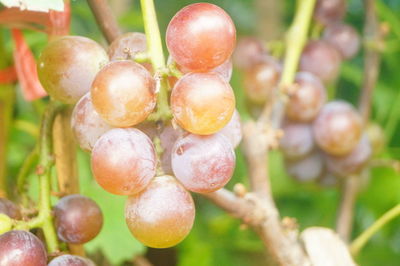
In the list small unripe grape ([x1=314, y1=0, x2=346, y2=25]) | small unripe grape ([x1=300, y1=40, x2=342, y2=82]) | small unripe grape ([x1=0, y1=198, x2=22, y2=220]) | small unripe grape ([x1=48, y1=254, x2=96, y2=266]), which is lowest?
small unripe grape ([x1=300, y1=40, x2=342, y2=82])

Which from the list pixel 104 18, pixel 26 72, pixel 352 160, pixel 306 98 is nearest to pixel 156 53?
pixel 104 18

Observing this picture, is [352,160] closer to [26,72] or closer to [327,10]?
[327,10]

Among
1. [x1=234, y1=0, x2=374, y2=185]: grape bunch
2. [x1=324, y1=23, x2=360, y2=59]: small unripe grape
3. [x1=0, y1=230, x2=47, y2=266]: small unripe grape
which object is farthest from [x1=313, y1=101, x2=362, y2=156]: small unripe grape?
[x1=0, y1=230, x2=47, y2=266]: small unripe grape

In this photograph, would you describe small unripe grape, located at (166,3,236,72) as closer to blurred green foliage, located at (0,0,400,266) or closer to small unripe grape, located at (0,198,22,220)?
small unripe grape, located at (0,198,22,220)

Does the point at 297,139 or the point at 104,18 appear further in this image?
the point at 297,139

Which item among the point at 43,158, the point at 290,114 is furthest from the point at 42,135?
the point at 290,114

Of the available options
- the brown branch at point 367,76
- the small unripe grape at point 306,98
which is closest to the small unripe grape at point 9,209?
→ the small unripe grape at point 306,98

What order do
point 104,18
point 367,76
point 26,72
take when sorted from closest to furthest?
1. point 104,18
2. point 26,72
3. point 367,76
